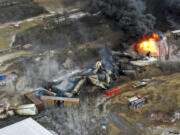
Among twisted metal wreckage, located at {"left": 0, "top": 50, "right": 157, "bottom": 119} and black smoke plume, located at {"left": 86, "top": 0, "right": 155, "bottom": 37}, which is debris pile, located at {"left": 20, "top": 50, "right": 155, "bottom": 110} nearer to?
twisted metal wreckage, located at {"left": 0, "top": 50, "right": 157, "bottom": 119}

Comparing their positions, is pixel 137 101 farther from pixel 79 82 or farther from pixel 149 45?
pixel 149 45

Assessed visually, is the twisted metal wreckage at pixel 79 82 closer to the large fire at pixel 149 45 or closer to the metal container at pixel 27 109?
the metal container at pixel 27 109

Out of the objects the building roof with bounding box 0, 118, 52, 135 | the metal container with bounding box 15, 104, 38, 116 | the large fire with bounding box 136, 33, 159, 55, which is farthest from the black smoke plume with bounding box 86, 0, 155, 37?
the building roof with bounding box 0, 118, 52, 135

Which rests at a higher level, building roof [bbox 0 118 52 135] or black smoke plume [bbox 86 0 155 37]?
black smoke plume [bbox 86 0 155 37]

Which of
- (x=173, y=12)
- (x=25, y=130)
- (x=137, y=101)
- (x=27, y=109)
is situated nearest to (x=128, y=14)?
(x=173, y=12)

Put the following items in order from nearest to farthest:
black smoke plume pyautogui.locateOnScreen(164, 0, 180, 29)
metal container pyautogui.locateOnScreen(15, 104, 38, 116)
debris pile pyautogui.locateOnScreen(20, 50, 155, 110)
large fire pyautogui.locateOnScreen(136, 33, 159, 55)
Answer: metal container pyautogui.locateOnScreen(15, 104, 38, 116) → debris pile pyautogui.locateOnScreen(20, 50, 155, 110) → large fire pyautogui.locateOnScreen(136, 33, 159, 55) → black smoke plume pyautogui.locateOnScreen(164, 0, 180, 29)
